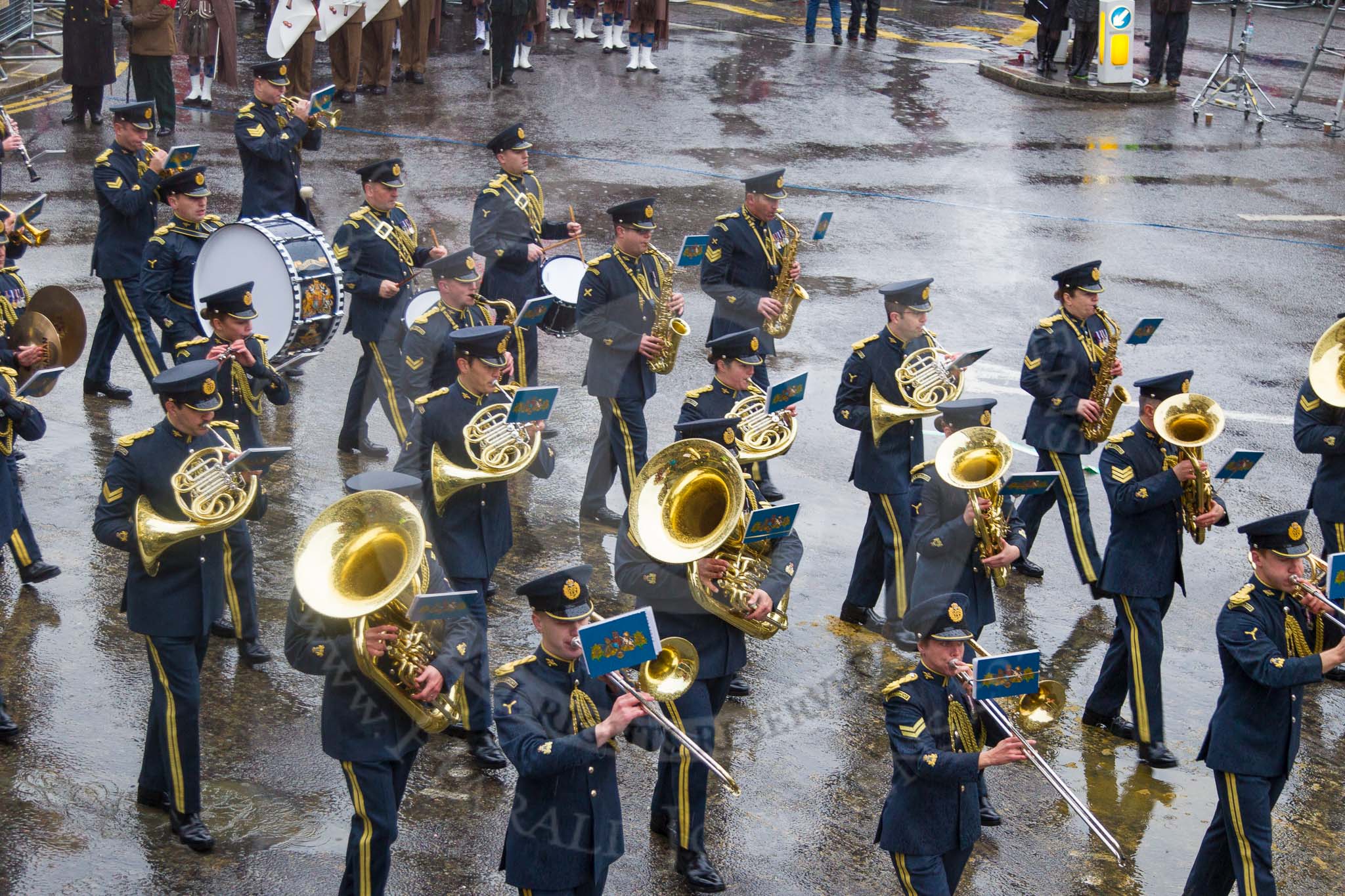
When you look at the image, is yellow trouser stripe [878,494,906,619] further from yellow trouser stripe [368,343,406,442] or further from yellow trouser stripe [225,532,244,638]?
yellow trouser stripe [225,532,244,638]

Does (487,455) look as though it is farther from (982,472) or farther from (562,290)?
(562,290)

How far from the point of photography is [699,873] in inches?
→ 272

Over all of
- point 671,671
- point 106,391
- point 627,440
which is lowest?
point 106,391

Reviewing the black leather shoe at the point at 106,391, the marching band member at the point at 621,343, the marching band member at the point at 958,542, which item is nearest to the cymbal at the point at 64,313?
the black leather shoe at the point at 106,391

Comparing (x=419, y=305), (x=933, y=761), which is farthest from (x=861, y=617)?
(x=419, y=305)

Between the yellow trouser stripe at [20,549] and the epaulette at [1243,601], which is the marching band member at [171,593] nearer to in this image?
the yellow trouser stripe at [20,549]

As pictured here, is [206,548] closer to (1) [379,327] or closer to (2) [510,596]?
(2) [510,596]

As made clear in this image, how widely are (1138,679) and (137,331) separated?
7319mm

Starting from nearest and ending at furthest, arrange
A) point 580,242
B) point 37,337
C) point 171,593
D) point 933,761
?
1. point 933,761
2. point 171,593
3. point 37,337
4. point 580,242

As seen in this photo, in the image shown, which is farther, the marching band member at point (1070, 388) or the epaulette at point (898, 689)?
the marching band member at point (1070, 388)

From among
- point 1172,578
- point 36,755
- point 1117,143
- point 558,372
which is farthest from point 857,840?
point 1117,143

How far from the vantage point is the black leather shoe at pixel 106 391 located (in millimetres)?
11539

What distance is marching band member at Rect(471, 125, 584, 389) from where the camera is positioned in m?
11.4

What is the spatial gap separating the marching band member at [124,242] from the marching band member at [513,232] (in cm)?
244
